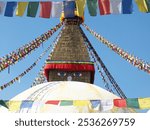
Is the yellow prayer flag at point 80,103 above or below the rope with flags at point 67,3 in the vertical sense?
below

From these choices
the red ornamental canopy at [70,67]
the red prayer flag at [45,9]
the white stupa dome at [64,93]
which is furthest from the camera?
the red ornamental canopy at [70,67]

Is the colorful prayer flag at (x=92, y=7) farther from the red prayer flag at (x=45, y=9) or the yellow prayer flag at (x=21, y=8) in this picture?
the yellow prayer flag at (x=21, y=8)

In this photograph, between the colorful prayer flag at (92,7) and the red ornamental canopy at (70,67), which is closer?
the colorful prayer flag at (92,7)

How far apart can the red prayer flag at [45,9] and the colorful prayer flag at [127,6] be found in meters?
3.02

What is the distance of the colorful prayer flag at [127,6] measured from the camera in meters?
15.9

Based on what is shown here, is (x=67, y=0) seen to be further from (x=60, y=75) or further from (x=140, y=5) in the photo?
(x=60, y=75)

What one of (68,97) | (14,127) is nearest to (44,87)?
(68,97)

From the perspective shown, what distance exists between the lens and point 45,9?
16.8 m

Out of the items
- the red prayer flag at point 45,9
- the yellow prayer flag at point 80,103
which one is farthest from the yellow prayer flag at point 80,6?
the yellow prayer flag at point 80,103

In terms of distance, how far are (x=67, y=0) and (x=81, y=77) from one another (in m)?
5.49

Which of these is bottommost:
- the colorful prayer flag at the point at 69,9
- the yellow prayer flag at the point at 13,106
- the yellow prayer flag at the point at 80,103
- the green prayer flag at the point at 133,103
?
the yellow prayer flag at the point at 13,106

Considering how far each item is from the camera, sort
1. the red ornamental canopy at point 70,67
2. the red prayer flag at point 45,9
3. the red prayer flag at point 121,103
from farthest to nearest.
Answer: the red ornamental canopy at point 70,67, the red prayer flag at point 45,9, the red prayer flag at point 121,103

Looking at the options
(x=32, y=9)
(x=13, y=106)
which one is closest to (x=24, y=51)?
(x=32, y=9)

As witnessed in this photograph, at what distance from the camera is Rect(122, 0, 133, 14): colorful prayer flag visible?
1585cm
